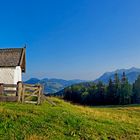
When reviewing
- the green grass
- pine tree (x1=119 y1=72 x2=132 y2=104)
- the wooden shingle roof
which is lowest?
the green grass

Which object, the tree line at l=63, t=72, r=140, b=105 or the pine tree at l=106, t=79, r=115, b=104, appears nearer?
the tree line at l=63, t=72, r=140, b=105

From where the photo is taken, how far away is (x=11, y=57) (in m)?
44.9

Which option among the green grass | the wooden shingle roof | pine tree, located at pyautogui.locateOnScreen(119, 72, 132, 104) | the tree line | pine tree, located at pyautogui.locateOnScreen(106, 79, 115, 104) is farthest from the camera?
pine tree, located at pyautogui.locateOnScreen(106, 79, 115, 104)

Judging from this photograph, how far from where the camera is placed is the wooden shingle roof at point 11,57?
43.8 meters

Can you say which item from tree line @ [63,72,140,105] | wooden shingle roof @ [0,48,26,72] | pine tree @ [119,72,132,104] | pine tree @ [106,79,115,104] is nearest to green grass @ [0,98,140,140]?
wooden shingle roof @ [0,48,26,72]

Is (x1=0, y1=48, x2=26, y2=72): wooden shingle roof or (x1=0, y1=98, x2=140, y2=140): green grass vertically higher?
(x1=0, y1=48, x2=26, y2=72): wooden shingle roof

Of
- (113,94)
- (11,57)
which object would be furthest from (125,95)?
(11,57)

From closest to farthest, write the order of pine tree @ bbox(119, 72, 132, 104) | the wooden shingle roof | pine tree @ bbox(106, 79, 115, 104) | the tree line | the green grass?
the green grass → the wooden shingle roof → pine tree @ bbox(119, 72, 132, 104) → the tree line → pine tree @ bbox(106, 79, 115, 104)

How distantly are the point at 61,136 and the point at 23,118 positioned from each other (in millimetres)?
3168

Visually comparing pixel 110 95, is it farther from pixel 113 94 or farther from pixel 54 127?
pixel 54 127

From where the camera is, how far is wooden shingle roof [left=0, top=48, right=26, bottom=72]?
4377cm

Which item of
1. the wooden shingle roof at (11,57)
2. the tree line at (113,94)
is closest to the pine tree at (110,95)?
the tree line at (113,94)

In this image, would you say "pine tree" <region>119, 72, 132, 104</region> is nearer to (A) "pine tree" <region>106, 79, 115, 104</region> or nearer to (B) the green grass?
(A) "pine tree" <region>106, 79, 115, 104</region>

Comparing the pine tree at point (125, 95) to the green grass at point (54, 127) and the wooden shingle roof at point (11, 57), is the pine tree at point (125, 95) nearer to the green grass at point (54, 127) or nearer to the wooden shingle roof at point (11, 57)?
the wooden shingle roof at point (11, 57)
